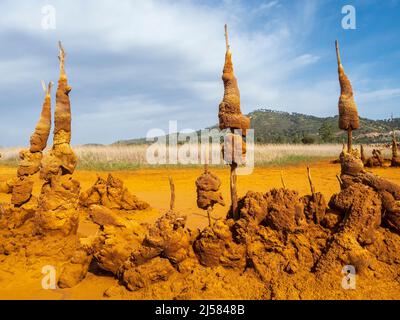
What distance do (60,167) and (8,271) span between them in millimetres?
1577

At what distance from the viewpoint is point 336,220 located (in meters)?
4.11

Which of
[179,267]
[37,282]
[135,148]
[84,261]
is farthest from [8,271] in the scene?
[135,148]

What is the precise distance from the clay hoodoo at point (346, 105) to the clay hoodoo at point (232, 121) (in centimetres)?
152

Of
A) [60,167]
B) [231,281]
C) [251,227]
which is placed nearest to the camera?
[231,281]

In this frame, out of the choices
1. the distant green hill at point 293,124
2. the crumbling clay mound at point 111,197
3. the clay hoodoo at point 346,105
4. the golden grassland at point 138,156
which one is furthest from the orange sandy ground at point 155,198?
the distant green hill at point 293,124

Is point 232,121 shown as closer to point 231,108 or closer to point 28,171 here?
point 231,108

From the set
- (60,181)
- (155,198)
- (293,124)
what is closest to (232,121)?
(60,181)

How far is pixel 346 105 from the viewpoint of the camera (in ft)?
16.1

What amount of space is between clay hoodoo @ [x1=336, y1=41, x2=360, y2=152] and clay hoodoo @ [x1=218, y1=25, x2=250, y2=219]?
59.6 inches

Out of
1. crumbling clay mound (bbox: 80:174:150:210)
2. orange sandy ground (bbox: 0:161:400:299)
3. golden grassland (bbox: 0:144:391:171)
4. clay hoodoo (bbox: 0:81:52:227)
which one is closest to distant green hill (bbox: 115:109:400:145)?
golden grassland (bbox: 0:144:391:171)

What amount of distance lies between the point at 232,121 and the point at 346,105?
177 cm

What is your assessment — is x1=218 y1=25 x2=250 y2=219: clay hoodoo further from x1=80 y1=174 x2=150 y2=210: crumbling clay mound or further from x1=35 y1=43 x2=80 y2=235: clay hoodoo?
x1=80 y1=174 x2=150 y2=210: crumbling clay mound

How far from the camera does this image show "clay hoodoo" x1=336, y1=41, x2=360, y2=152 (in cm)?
489
